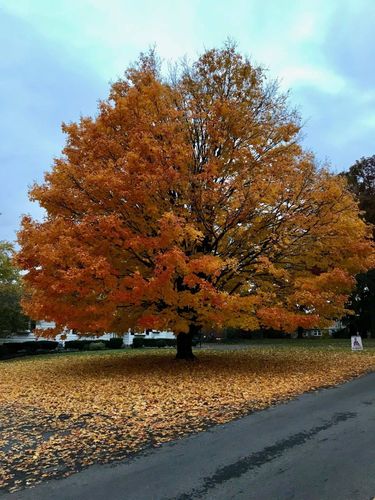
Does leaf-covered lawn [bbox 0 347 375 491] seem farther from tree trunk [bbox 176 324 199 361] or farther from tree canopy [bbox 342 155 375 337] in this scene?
tree canopy [bbox 342 155 375 337]

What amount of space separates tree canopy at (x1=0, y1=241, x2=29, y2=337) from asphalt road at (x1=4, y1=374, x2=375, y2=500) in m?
23.7

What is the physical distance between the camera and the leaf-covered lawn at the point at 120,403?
20.8 feet

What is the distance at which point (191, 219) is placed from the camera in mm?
14016

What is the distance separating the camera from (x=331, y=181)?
14.8m

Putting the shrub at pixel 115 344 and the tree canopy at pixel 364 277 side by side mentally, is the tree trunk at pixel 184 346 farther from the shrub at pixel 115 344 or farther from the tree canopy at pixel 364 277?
the tree canopy at pixel 364 277

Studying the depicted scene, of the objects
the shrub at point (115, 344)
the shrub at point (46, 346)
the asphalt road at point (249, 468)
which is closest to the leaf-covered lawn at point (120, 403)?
the asphalt road at point (249, 468)

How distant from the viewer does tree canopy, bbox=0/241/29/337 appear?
1152 inches

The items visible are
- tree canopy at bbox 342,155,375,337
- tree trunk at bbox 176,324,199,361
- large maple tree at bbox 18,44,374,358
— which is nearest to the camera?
large maple tree at bbox 18,44,374,358

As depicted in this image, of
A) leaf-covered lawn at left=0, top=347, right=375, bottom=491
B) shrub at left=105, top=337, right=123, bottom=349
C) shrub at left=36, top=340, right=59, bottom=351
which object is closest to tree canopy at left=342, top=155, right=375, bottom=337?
shrub at left=105, top=337, right=123, bottom=349

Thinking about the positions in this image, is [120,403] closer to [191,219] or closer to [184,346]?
[191,219]

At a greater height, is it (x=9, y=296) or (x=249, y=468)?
(x=9, y=296)

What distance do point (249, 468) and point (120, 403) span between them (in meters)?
4.93

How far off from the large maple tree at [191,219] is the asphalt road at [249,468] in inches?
210

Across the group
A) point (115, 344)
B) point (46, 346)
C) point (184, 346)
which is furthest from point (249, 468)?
point (115, 344)
